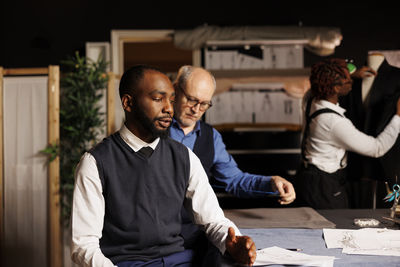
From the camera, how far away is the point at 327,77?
2678 mm

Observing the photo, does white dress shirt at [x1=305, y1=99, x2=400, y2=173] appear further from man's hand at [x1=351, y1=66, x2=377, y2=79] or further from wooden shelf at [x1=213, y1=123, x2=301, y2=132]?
wooden shelf at [x1=213, y1=123, x2=301, y2=132]

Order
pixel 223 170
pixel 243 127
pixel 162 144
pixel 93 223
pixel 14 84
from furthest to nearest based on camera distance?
pixel 243 127, pixel 14 84, pixel 223 170, pixel 162 144, pixel 93 223

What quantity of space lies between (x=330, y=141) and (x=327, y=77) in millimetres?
394

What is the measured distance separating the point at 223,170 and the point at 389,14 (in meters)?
3.90

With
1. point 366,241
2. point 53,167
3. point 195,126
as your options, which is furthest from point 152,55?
point 366,241

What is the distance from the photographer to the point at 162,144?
63.9 inches

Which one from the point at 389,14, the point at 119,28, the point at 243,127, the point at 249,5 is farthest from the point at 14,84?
the point at 389,14

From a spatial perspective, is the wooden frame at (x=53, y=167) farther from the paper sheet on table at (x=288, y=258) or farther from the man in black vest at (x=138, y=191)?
the paper sheet on table at (x=288, y=258)

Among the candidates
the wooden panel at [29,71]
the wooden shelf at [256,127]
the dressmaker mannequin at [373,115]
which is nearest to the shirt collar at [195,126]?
the dressmaker mannequin at [373,115]

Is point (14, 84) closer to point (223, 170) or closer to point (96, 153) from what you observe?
point (223, 170)

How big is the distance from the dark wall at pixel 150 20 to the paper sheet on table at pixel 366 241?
3.64 m

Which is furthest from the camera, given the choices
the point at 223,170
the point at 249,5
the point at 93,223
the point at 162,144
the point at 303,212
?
the point at 249,5

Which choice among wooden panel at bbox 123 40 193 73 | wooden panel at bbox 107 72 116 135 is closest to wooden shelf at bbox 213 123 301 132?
wooden panel at bbox 107 72 116 135

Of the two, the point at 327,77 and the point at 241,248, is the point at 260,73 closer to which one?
the point at 327,77
